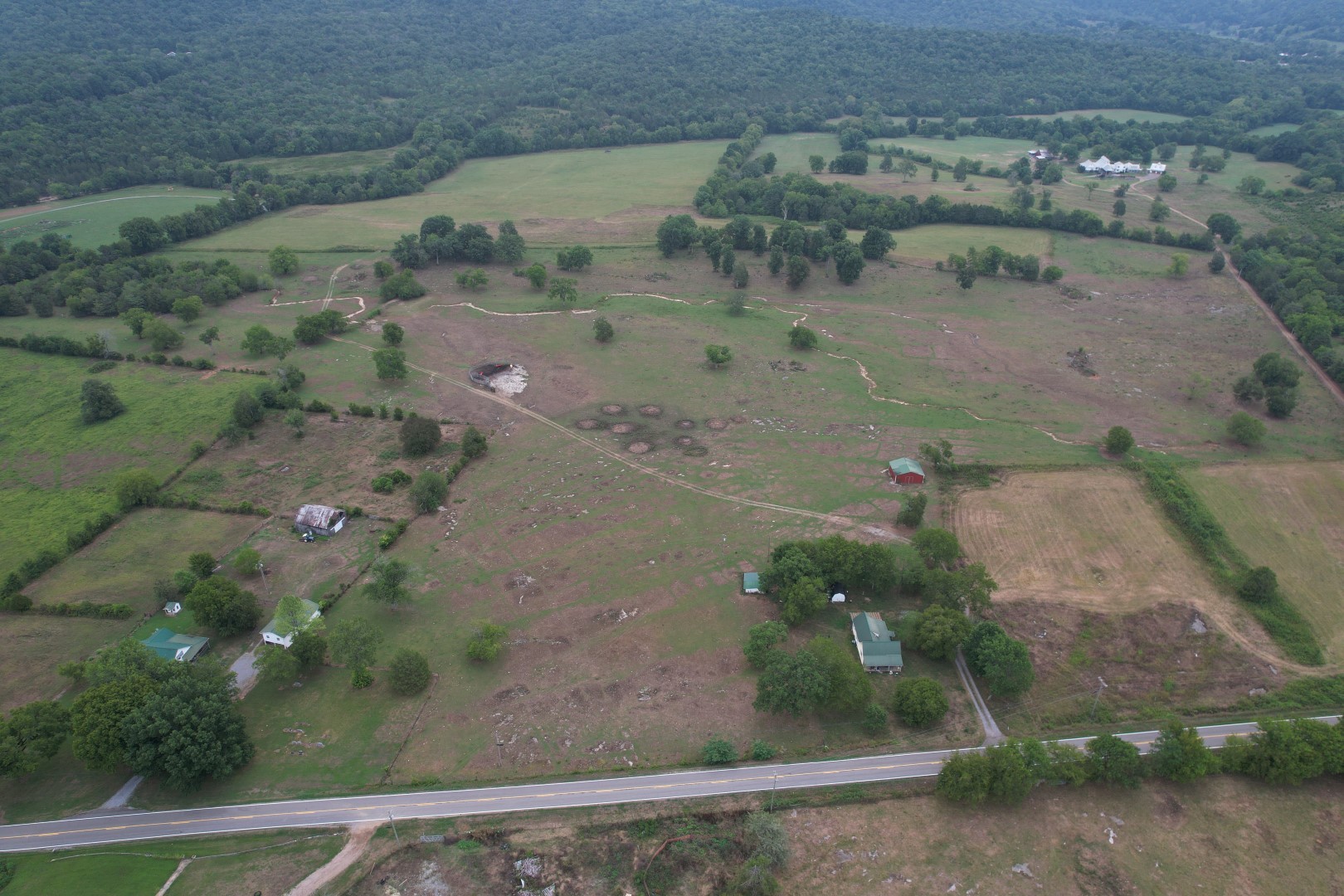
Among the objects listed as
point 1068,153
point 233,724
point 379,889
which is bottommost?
point 379,889

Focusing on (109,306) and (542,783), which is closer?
(542,783)

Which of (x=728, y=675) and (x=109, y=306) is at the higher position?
(x=109, y=306)

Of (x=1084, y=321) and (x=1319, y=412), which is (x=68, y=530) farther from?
(x=1319, y=412)

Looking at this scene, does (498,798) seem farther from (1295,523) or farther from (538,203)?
(538,203)

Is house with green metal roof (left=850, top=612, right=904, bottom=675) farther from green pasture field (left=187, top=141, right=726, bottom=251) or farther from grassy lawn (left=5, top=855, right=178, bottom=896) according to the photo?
green pasture field (left=187, top=141, right=726, bottom=251)

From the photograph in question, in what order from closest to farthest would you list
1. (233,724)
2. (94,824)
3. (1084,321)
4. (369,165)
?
(94,824), (233,724), (1084,321), (369,165)

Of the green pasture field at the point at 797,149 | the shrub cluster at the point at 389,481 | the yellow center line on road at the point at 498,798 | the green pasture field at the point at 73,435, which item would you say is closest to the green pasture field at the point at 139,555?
the green pasture field at the point at 73,435

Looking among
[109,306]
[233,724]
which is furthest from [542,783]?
[109,306]
